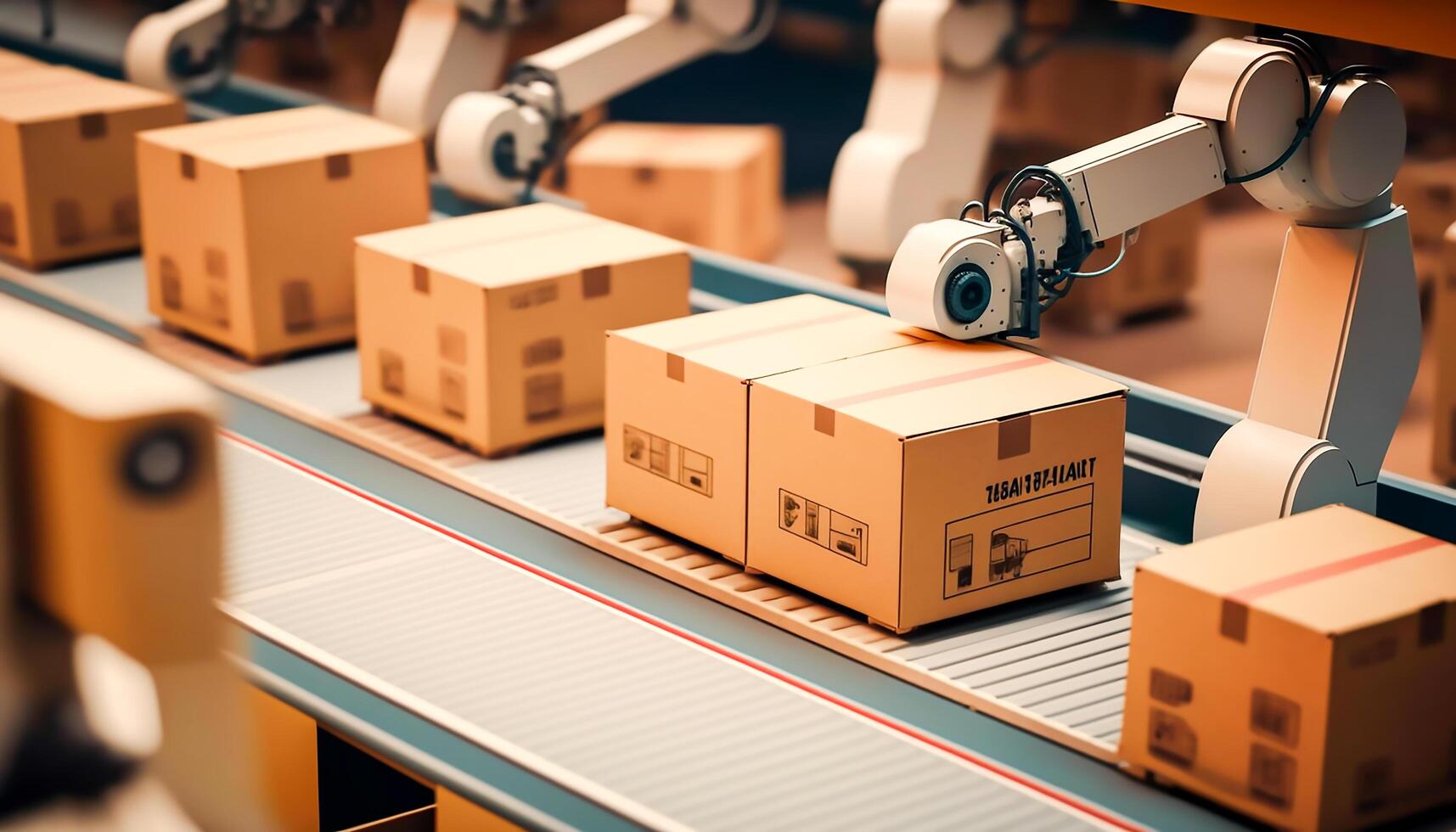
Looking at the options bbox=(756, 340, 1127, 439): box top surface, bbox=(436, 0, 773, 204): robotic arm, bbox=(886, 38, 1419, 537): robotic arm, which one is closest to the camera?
bbox=(756, 340, 1127, 439): box top surface

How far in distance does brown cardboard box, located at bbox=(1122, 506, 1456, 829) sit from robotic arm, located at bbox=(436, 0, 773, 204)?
364 cm

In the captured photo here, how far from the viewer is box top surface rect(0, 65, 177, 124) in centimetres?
624

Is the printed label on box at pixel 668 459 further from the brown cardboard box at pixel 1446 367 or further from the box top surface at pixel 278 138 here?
the brown cardboard box at pixel 1446 367

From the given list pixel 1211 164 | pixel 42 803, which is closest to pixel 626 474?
pixel 1211 164

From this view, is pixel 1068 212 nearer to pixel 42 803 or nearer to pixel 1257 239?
pixel 42 803

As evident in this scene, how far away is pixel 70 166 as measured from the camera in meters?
6.31

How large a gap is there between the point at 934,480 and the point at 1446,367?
Result: 2.26 m

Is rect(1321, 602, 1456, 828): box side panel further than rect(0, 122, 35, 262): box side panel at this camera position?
No

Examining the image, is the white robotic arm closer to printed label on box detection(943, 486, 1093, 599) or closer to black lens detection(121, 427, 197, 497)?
printed label on box detection(943, 486, 1093, 599)

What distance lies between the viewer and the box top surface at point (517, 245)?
15.8 feet

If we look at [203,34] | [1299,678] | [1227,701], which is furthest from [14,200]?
[1299,678]

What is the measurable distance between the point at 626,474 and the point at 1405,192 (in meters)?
4.27

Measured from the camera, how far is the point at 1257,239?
8727 millimetres

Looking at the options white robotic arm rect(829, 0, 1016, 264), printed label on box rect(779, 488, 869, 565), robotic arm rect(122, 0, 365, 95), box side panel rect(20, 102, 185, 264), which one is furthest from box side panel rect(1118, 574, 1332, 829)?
robotic arm rect(122, 0, 365, 95)
